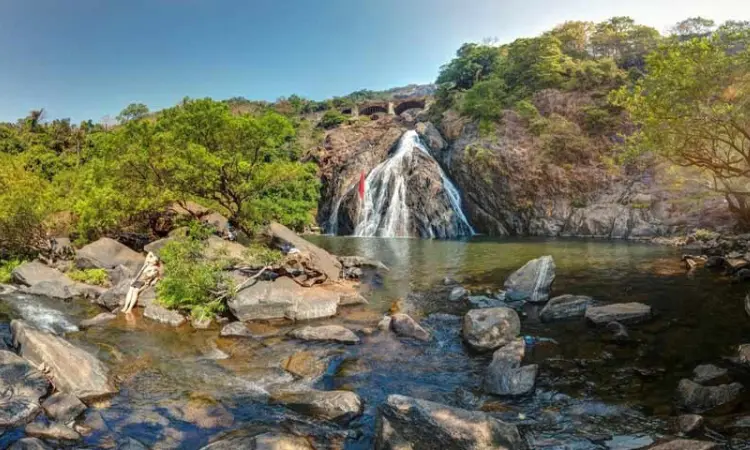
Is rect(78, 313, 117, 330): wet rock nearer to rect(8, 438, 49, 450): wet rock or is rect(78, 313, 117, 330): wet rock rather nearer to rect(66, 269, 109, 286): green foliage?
rect(66, 269, 109, 286): green foliage

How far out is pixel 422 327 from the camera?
11.4 metres

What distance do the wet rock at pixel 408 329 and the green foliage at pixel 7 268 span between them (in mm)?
15431

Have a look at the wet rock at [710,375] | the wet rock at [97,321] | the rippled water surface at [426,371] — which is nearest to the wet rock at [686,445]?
the rippled water surface at [426,371]

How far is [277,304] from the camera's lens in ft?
41.2

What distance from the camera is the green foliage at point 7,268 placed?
17.0 metres

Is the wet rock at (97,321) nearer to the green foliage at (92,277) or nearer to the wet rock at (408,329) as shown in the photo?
the green foliage at (92,277)

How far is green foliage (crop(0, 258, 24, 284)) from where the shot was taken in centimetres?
1695

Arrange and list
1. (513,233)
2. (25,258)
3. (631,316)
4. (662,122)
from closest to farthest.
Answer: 1. (631,316)
2. (662,122)
3. (25,258)
4. (513,233)

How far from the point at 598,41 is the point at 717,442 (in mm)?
49251

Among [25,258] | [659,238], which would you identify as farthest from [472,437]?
[659,238]

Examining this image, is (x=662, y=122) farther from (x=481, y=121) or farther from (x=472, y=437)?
(x=481, y=121)

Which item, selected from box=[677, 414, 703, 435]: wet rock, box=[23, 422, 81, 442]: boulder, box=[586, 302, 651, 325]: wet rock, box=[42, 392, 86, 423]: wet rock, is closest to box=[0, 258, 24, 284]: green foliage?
box=[42, 392, 86, 423]: wet rock

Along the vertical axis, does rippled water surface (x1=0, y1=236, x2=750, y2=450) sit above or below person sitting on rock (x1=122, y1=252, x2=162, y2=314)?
below

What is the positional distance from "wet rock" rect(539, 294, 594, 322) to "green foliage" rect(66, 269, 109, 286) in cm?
1483
